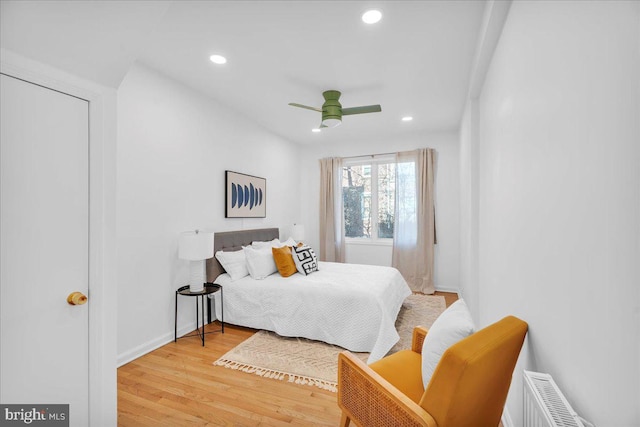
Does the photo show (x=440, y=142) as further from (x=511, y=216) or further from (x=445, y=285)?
(x=511, y=216)

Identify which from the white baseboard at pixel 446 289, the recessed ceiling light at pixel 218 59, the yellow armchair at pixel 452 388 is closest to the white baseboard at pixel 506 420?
the yellow armchair at pixel 452 388

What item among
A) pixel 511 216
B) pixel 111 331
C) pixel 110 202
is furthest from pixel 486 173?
pixel 111 331

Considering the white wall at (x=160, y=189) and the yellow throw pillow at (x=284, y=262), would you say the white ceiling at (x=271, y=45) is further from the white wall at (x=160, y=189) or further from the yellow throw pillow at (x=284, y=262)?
the yellow throw pillow at (x=284, y=262)

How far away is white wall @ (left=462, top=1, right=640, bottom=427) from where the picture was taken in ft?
2.16

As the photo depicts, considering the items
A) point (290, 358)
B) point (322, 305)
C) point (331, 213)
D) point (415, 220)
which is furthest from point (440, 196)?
point (290, 358)

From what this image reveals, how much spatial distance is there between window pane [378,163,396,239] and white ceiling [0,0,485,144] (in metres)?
1.66

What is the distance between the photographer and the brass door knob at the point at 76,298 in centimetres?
129

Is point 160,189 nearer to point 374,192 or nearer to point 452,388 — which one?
point 452,388

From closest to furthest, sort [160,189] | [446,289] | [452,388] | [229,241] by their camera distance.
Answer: [452,388] → [160,189] → [229,241] → [446,289]

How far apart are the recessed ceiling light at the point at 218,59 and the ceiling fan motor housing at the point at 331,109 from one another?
110cm

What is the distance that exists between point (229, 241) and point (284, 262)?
→ 0.78 m

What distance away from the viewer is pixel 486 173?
2379 mm

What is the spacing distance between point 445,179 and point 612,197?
14.7 feet

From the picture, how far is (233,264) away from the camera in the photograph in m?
3.45
